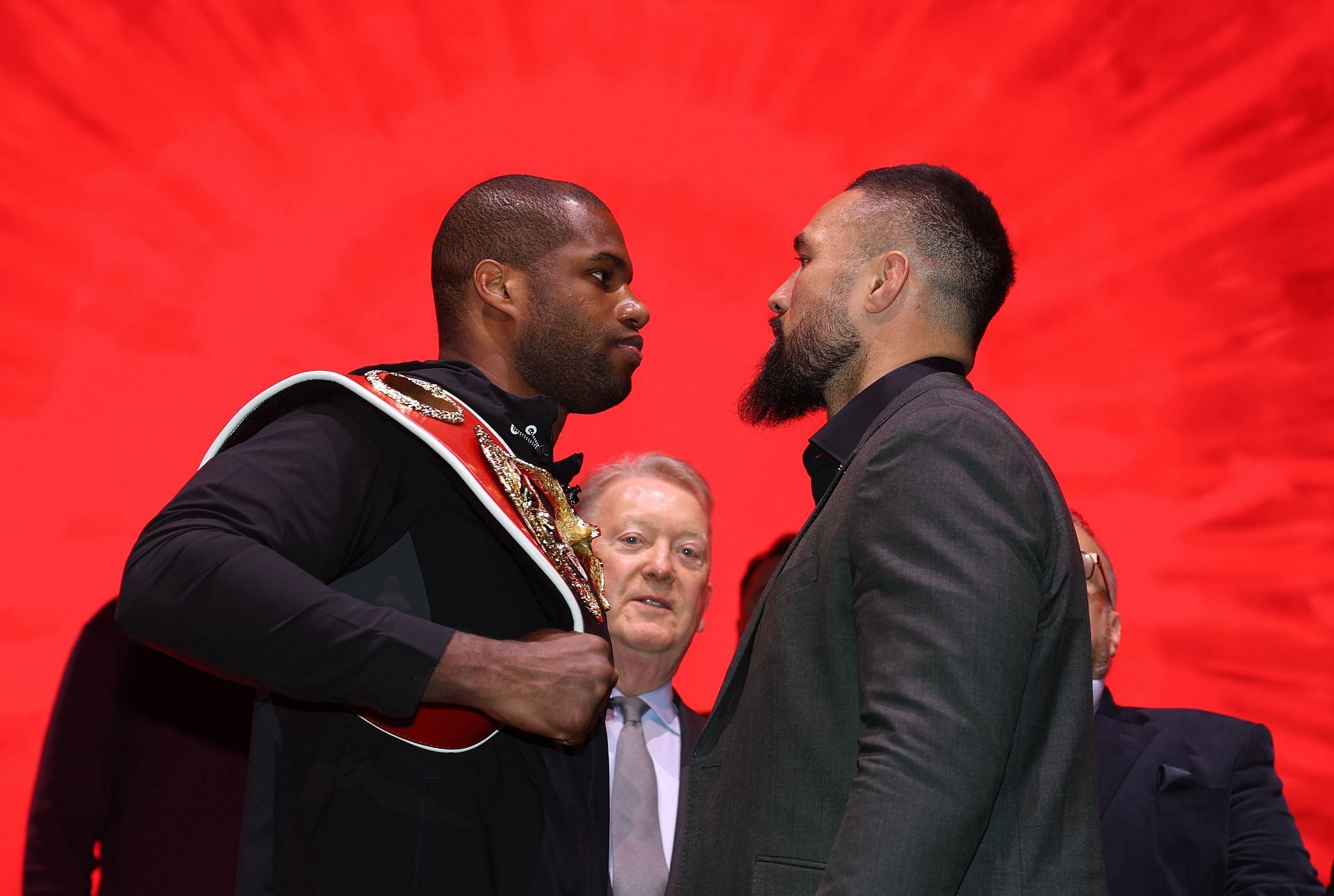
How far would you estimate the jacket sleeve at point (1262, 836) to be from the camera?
7.53 feet

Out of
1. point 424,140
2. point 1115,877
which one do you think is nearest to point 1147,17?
point 424,140

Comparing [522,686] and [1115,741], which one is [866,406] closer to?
[522,686]

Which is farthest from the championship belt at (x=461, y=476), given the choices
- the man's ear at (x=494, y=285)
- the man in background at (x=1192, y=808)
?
the man in background at (x=1192, y=808)

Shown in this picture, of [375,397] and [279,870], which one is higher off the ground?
[375,397]

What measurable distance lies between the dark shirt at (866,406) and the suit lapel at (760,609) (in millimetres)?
89

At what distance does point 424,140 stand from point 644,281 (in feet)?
1.95

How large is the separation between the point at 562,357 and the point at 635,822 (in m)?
0.96

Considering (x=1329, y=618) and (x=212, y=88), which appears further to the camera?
(x=1329, y=618)

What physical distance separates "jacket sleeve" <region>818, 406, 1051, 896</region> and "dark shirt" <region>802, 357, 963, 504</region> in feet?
0.77

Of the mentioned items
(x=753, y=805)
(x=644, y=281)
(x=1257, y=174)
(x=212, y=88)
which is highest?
(x=1257, y=174)

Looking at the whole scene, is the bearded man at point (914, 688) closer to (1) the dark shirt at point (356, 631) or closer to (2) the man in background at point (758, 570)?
(1) the dark shirt at point (356, 631)

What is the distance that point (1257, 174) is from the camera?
3020 millimetres

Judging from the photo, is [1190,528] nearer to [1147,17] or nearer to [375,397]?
[1147,17]

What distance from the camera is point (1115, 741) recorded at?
249 centimetres
